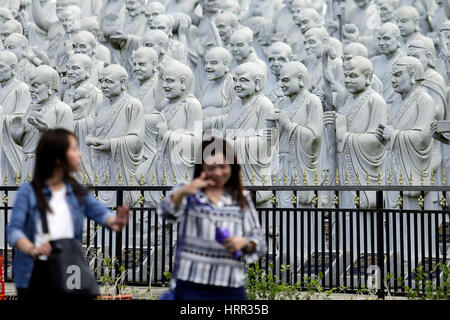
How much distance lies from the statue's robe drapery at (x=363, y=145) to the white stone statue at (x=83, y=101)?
371 cm

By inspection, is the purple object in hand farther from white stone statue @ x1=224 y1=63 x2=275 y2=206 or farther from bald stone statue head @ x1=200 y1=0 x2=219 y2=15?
bald stone statue head @ x1=200 y1=0 x2=219 y2=15

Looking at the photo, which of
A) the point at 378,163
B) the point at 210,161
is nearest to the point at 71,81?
the point at 378,163

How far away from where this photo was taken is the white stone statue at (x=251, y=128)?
16547 mm

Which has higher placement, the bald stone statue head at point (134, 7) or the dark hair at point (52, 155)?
the bald stone statue head at point (134, 7)

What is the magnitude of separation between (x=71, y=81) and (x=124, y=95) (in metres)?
2.66

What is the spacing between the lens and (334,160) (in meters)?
17.4

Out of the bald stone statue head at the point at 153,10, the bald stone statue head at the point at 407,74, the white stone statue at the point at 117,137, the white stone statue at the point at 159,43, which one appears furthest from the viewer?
the bald stone statue head at the point at 153,10

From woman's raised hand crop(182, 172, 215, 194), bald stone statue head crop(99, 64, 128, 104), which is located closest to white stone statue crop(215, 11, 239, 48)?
bald stone statue head crop(99, 64, 128, 104)

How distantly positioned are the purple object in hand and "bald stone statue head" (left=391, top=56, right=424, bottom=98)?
365 inches

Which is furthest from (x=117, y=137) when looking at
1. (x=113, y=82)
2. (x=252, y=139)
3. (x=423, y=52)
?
(x=423, y=52)

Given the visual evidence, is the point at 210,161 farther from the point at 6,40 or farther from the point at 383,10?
the point at 383,10

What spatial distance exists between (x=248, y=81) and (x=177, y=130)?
122 centimetres

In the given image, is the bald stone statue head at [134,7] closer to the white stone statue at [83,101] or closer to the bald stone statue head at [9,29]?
the bald stone statue head at [9,29]

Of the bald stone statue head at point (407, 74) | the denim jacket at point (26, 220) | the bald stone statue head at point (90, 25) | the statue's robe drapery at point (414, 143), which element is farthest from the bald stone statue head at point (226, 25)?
the denim jacket at point (26, 220)
